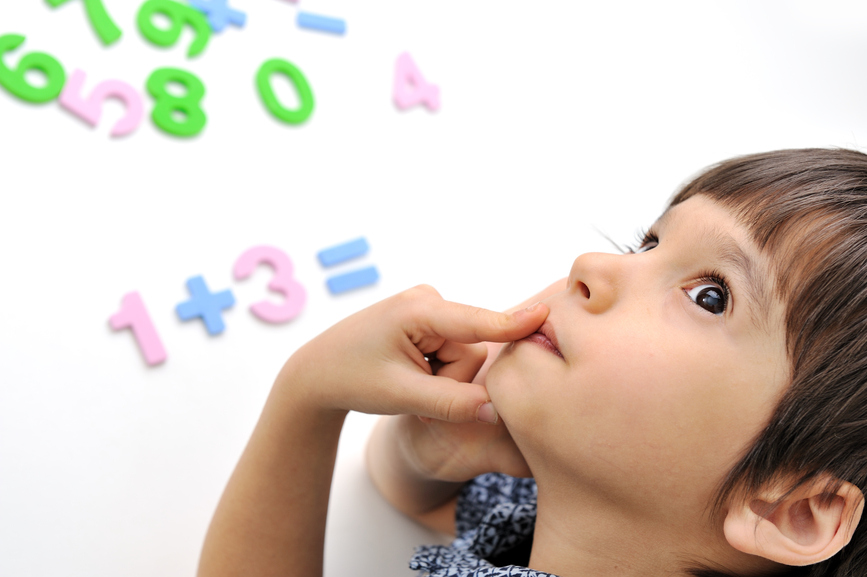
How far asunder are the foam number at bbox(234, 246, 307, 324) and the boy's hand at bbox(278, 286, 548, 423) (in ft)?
0.74

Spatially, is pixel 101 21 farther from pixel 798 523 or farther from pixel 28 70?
pixel 798 523

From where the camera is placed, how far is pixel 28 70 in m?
0.98

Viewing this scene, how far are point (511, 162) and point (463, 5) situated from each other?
1.13 feet

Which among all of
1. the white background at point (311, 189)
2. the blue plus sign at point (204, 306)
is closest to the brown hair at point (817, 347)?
the white background at point (311, 189)

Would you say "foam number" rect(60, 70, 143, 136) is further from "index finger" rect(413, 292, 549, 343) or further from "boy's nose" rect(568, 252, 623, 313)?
"boy's nose" rect(568, 252, 623, 313)

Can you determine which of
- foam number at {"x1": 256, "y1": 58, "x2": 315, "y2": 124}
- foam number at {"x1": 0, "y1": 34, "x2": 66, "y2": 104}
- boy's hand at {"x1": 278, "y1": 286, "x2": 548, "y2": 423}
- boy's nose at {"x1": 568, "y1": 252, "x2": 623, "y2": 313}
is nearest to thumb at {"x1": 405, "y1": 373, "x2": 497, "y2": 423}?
boy's hand at {"x1": 278, "y1": 286, "x2": 548, "y2": 423}

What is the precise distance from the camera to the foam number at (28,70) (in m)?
0.96

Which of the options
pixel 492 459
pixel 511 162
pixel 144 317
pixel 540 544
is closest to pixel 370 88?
pixel 511 162

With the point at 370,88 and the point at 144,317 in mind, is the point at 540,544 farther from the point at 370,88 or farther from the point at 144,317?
the point at 370,88

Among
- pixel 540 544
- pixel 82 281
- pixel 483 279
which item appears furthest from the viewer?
pixel 483 279

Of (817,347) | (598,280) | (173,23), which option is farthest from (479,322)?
(173,23)

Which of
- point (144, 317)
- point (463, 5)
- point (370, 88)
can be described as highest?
point (463, 5)

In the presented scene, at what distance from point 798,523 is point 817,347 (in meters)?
0.16

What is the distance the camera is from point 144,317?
36.8 inches
